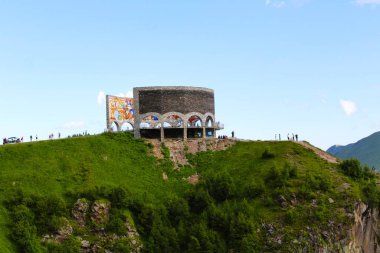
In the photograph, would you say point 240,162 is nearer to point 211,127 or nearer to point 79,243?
point 211,127

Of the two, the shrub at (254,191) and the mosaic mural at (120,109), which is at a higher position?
the mosaic mural at (120,109)

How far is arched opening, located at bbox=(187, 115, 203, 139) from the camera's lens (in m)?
83.3

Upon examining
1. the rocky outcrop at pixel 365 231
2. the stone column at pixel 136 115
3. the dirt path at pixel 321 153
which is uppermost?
the stone column at pixel 136 115

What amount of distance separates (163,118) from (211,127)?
9.46m

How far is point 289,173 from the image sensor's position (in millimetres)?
67625

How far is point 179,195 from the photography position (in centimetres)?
6950

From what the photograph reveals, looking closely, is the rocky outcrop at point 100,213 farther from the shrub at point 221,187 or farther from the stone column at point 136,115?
the stone column at point 136,115

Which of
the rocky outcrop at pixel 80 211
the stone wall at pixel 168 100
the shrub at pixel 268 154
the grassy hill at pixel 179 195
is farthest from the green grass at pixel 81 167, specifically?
the shrub at pixel 268 154

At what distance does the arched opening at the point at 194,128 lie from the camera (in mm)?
83312

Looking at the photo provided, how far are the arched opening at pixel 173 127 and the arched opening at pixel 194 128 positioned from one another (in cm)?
200

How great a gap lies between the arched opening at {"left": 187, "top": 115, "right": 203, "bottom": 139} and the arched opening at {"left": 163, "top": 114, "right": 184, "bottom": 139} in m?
2.00

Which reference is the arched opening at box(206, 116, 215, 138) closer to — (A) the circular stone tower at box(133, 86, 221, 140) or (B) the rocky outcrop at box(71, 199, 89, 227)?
(A) the circular stone tower at box(133, 86, 221, 140)

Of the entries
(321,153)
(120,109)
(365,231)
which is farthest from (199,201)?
(120,109)

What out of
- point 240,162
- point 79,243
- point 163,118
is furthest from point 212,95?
point 79,243
